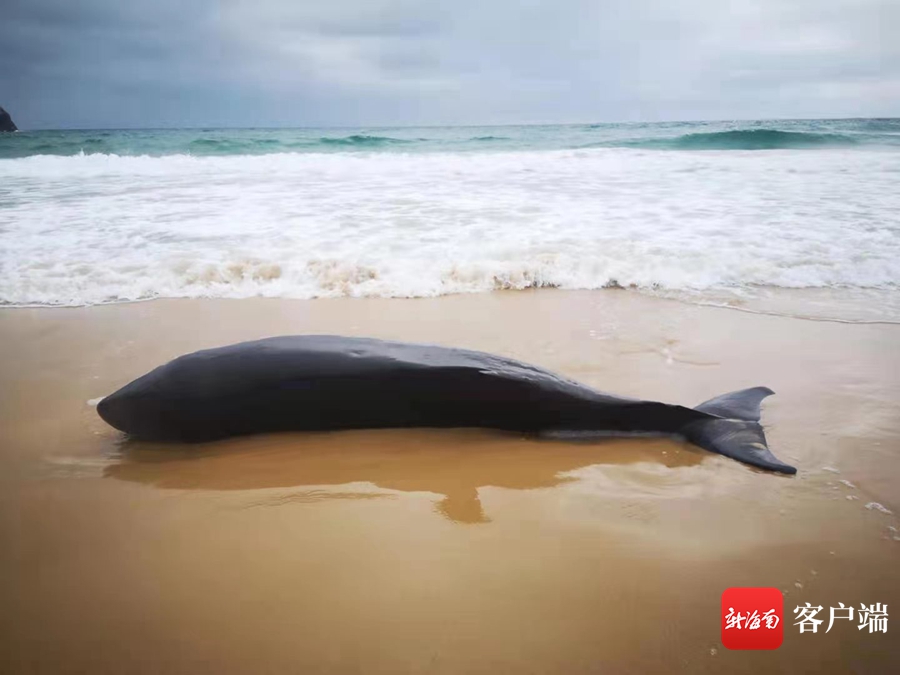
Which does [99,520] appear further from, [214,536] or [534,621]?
[534,621]

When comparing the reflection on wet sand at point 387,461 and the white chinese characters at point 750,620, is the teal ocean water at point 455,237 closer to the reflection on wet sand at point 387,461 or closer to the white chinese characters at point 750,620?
the reflection on wet sand at point 387,461

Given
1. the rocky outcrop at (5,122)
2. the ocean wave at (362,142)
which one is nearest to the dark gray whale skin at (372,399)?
the ocean wave at (362,142)

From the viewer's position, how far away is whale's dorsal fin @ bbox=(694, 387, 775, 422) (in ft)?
8.44

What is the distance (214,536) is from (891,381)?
3.49 m

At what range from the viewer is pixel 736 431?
97.3 inches

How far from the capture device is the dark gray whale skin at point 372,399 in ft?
7.96

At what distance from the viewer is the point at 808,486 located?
7.18 feet

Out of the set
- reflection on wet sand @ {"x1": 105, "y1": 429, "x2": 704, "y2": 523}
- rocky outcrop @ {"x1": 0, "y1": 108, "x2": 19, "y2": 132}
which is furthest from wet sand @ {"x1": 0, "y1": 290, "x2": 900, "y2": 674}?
rocky outcrop @ {"x1": 0, "y1": 108, "x2": 19, "y2": 132}

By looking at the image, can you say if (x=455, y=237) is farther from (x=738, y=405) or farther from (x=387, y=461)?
(x=387, y=461)

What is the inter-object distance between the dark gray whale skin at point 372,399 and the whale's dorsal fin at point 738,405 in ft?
0.08

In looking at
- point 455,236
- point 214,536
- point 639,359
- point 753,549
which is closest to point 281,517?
point 214,536

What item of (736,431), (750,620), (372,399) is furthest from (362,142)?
(750,620)

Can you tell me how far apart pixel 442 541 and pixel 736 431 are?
1.42m

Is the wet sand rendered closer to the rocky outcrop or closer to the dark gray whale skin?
the dark gray whale skin
